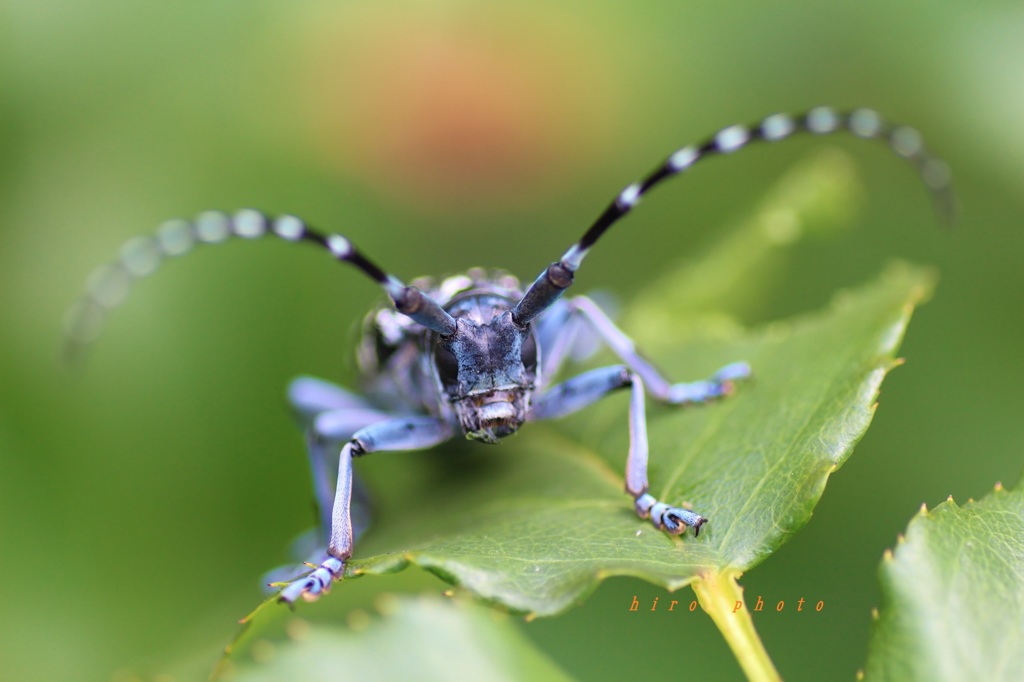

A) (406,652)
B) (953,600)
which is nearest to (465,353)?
(406,652)

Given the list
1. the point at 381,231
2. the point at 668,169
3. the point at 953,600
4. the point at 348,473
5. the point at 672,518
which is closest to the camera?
the point at 953,600

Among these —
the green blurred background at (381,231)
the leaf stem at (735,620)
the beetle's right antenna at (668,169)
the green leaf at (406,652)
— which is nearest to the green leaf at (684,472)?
the leaf stem at (735,620)

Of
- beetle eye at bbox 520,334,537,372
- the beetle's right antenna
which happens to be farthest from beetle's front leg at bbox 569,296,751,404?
the beetle's right antenna

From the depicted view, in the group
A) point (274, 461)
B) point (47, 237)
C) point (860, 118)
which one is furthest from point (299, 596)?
point (47, 237)

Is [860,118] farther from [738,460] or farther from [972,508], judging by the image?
[972,508]

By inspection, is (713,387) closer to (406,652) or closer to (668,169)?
(668,169)

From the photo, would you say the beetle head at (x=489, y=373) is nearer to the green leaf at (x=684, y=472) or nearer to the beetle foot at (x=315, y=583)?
the green leaf at (x=684, y=472)
